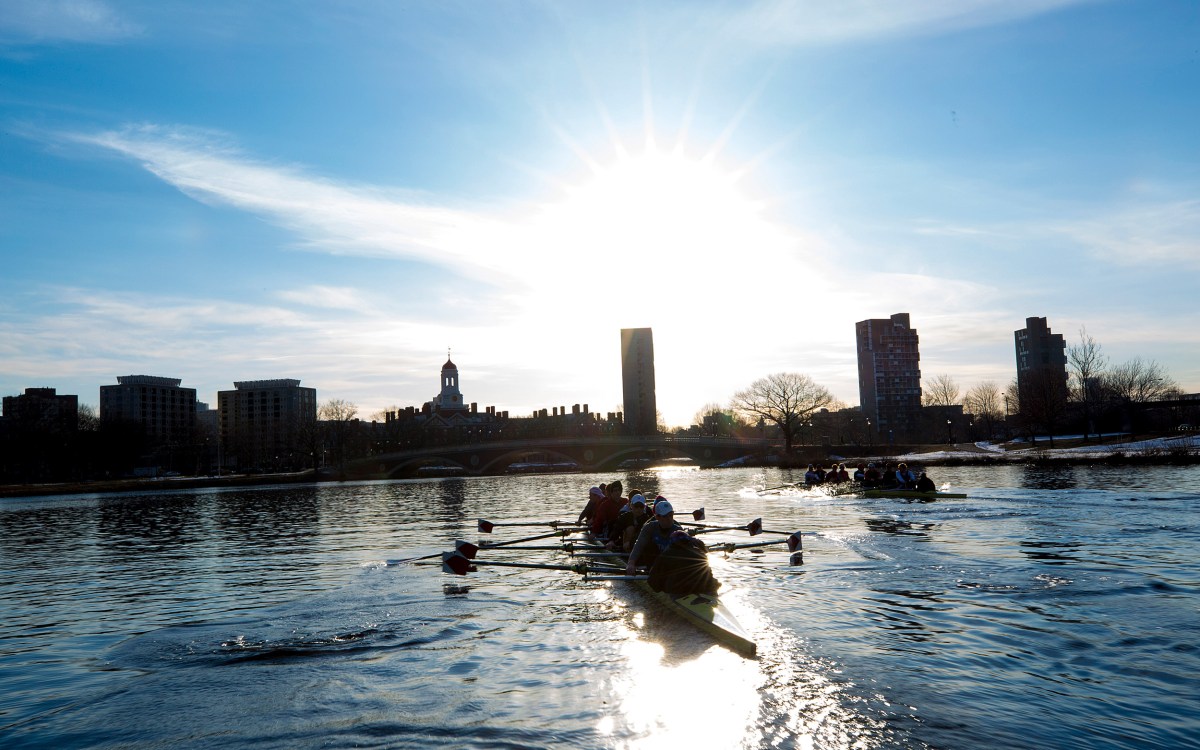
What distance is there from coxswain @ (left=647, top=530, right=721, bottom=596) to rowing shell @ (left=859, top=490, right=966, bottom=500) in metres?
24.7

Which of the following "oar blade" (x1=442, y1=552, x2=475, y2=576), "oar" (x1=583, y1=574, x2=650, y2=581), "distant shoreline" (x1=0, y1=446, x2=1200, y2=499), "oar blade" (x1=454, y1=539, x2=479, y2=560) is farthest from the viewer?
"distant shoreline" (x1=0, y1=446, x2=1200, y2=499)

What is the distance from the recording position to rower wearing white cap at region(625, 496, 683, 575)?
15367 millimetres

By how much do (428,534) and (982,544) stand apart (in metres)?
20.8

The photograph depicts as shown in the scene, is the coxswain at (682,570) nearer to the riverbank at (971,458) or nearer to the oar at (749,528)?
the oar at (749,528)

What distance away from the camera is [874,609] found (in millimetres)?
14016

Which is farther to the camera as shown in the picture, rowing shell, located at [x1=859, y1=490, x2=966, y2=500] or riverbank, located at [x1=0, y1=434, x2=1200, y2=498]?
riverbank, located at [x1=0, y1=434, x2=1200, y2=498]

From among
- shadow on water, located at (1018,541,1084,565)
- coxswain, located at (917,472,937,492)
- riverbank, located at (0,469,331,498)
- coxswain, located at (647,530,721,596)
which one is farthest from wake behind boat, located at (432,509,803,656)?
riverbank, located at (0,469,331,498)

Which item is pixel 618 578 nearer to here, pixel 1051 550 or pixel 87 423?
pixel 1051 550

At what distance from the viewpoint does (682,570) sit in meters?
14.5

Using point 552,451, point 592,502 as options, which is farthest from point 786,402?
point 592,502

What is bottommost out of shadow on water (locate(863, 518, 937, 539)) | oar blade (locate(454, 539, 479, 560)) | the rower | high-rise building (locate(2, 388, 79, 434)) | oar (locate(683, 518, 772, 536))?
shadow on water (locate(863, 518, 937, 539))

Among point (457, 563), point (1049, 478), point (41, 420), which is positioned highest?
point (41, 420)

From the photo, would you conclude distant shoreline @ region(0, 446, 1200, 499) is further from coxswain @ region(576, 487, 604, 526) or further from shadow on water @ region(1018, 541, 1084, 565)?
coxswain @ region(576, 487, 604, 526)

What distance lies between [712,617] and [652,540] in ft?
11.8
